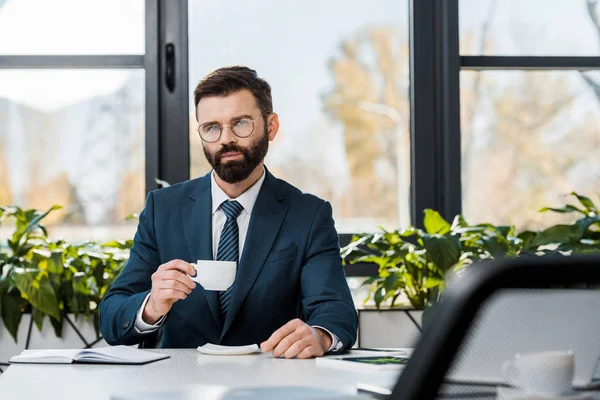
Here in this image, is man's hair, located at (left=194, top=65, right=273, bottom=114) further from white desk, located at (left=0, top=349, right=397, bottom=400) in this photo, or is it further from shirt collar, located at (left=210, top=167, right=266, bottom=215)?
white desk, located at (left=0, top=349, right=397, bottom=400)

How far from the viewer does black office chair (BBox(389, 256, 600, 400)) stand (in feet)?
1.75

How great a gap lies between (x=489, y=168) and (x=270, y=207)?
5.19 feet

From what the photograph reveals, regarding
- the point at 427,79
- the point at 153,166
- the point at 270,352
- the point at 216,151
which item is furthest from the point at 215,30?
the point at 270,352

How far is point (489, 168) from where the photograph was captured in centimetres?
358

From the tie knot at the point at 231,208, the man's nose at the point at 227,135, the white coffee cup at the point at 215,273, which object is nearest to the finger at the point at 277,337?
the white coffee cup at the point at 215,273

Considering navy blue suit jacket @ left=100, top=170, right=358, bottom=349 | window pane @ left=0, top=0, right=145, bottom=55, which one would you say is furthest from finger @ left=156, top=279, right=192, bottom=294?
window pane @ left=0, top=0, right=145, bottom=55

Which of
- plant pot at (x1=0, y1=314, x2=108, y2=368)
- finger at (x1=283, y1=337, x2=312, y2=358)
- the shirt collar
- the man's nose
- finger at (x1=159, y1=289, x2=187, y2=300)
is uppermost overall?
the man's nose

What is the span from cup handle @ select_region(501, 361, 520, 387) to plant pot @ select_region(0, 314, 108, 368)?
260 cm

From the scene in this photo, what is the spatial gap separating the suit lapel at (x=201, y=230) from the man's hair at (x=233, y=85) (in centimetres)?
A: 26

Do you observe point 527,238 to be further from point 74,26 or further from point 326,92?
point 74,26

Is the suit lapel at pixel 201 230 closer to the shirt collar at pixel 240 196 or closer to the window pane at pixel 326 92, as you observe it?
the shirt collar at pixel 240 196

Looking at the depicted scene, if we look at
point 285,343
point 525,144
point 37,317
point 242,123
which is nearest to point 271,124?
point 242,123

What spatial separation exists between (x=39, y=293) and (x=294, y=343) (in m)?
1.47

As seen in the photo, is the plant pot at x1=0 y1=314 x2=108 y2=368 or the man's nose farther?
the plant pot at x1=0 y1=314 x2=108 y2=368
